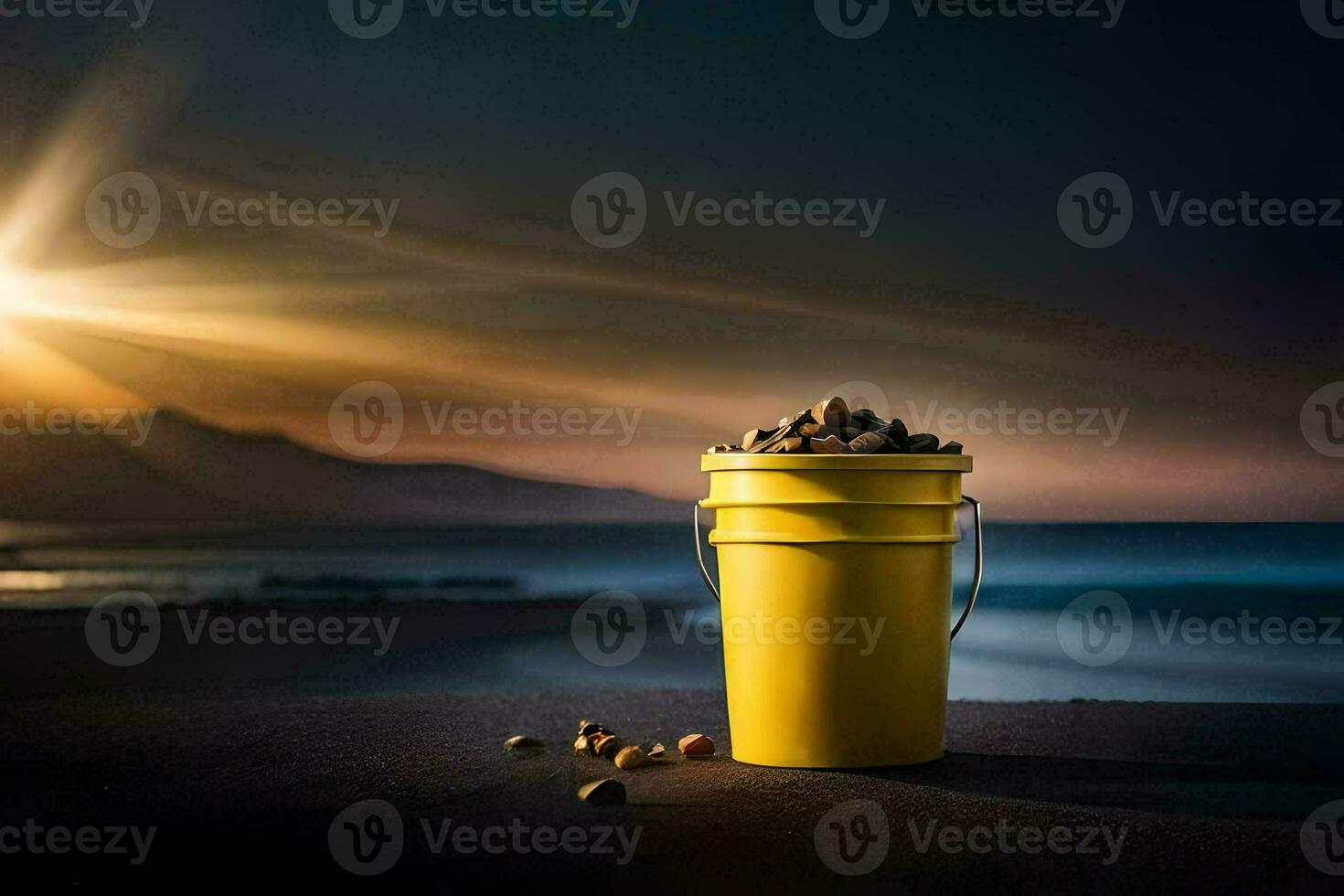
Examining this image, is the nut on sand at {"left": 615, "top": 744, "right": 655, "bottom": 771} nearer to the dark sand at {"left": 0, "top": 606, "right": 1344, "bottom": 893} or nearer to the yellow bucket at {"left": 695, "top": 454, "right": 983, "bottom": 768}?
the dark sand at {"left": 0, "top": 606, "right": 1344, "bottom": 893}

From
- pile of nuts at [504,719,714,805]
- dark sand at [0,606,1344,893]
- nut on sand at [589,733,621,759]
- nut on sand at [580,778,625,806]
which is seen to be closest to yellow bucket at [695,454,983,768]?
dark sand at [0,606,1344,893]

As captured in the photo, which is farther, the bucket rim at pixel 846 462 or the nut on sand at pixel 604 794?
the bucket rim at pixel 846 462

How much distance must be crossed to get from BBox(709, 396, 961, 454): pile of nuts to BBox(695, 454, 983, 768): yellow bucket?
0.06 m

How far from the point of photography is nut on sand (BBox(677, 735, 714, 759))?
3.86 m

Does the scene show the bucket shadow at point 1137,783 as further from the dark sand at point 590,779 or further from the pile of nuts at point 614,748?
the pile of nuts at point 614,748

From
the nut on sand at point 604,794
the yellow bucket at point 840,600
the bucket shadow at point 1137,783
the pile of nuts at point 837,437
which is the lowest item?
the bucket shadow at point 1137,783

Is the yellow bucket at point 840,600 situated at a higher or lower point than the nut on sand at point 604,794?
higher

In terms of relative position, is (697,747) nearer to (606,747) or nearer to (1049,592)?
(606,747)

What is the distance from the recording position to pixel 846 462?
3527mm

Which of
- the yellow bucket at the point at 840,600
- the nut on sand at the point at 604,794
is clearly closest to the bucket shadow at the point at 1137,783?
the yellow bucket at the point at 840,600

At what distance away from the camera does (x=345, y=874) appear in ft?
8.57

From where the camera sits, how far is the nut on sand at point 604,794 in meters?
3.21

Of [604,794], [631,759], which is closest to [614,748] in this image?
[631,759]

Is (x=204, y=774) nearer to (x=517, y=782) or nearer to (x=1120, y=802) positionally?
(x=517, y=782)
